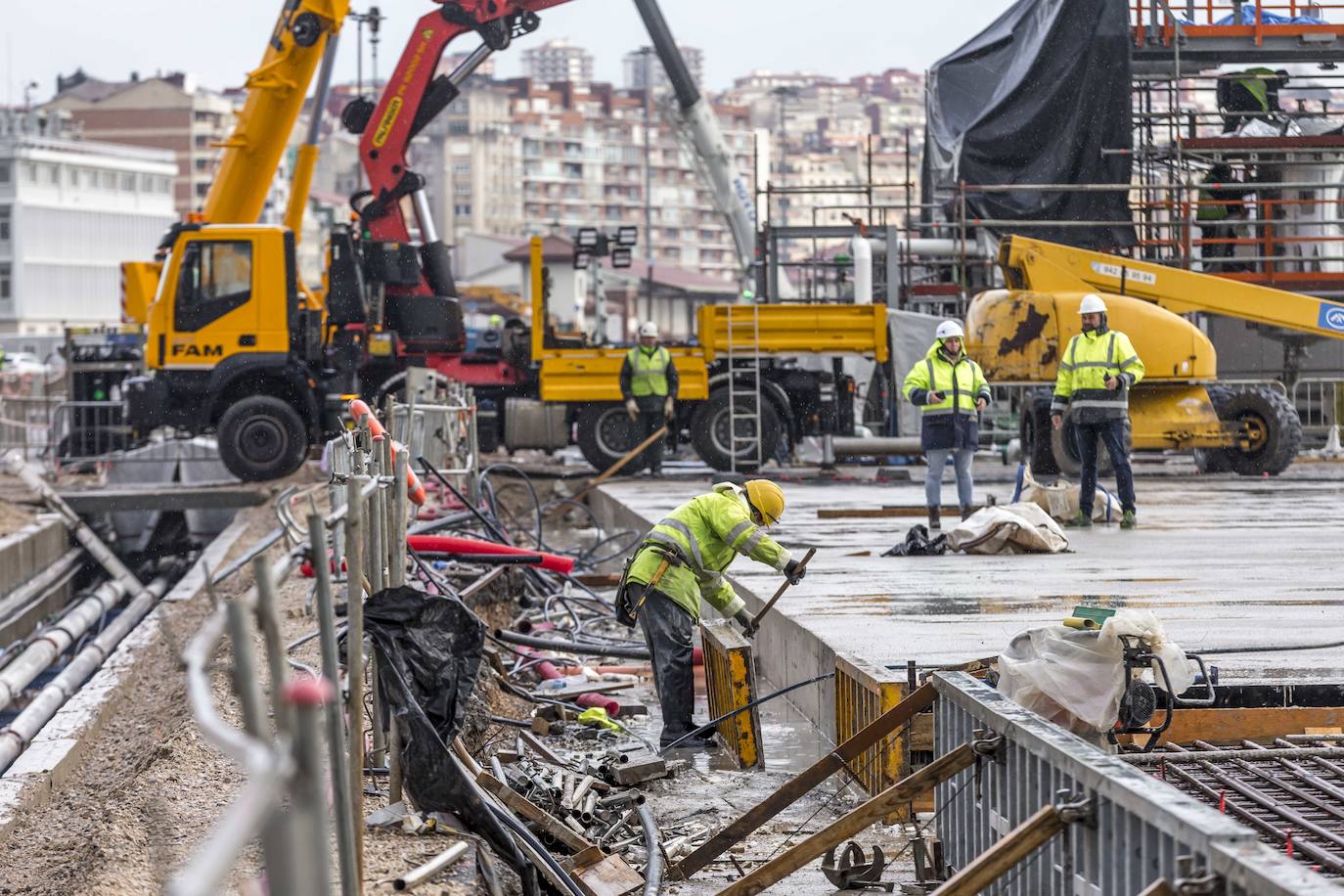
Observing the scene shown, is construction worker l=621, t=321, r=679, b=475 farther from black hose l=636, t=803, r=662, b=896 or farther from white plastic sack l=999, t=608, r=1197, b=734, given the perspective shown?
white plastic sack l=999, t=608, r=1197, b=734

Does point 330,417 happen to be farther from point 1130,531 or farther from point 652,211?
point 652,211

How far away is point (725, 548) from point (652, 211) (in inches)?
5857

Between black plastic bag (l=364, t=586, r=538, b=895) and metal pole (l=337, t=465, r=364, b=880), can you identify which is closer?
metal pole (l=337, t=465, r=364, b=880)

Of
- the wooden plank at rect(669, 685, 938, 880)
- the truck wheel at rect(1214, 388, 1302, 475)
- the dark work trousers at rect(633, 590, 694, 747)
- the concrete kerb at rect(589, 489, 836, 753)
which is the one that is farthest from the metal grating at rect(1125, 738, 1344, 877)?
the truck wheel at rect(1214, 388, 1302, 475)

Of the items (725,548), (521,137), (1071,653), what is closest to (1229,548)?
(725,548)

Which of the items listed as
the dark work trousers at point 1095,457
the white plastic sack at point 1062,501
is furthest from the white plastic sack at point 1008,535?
the white plastic sack at point 1062,501

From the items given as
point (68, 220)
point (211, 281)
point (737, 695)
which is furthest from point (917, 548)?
point (68, 220)

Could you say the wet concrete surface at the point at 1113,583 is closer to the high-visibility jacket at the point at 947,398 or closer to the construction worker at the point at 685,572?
the construction worker at the point at 685,572

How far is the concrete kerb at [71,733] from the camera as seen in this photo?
356 inches

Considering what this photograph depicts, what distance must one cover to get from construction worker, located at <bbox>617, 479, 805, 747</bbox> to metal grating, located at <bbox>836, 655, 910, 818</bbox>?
758mm

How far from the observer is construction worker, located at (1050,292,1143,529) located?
1423 centimetres

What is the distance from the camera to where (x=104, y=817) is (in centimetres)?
740

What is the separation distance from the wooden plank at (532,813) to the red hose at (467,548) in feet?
17.5

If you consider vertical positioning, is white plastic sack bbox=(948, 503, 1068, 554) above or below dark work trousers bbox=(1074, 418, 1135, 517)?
below
